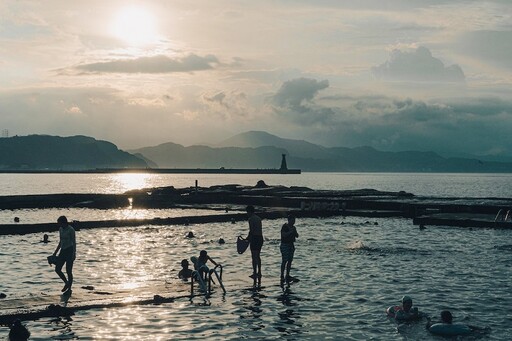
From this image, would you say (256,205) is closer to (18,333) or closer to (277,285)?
(277,285)

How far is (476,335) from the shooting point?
66.5 feet

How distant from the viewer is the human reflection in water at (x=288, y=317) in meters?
20.5

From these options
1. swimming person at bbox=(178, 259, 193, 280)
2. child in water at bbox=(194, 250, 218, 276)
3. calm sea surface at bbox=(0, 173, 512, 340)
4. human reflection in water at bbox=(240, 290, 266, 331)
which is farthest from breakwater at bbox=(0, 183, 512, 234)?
human reflection in water at bbox=(240, 290, 266, 331)

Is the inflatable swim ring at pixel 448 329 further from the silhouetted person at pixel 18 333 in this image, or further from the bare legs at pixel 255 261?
the silhouetted person at pixel 18 333

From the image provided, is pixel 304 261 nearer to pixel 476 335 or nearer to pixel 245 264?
pixel 245 264

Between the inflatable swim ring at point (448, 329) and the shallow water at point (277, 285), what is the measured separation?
0.47 meters

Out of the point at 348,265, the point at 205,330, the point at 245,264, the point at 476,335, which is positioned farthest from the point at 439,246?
the point at 205,330

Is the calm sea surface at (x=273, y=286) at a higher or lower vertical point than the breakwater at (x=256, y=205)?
lower

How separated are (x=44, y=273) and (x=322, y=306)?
1381 centimetres

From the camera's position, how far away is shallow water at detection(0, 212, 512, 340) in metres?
20.4

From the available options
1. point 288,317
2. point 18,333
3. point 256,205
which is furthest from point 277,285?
point 256,205

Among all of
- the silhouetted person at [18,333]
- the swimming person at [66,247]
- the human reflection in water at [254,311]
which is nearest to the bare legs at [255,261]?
the human reflection in water at [254,311]

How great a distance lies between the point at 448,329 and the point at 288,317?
500 cm

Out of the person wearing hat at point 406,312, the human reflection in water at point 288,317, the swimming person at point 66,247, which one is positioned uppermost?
the swimming person at point 66,247
